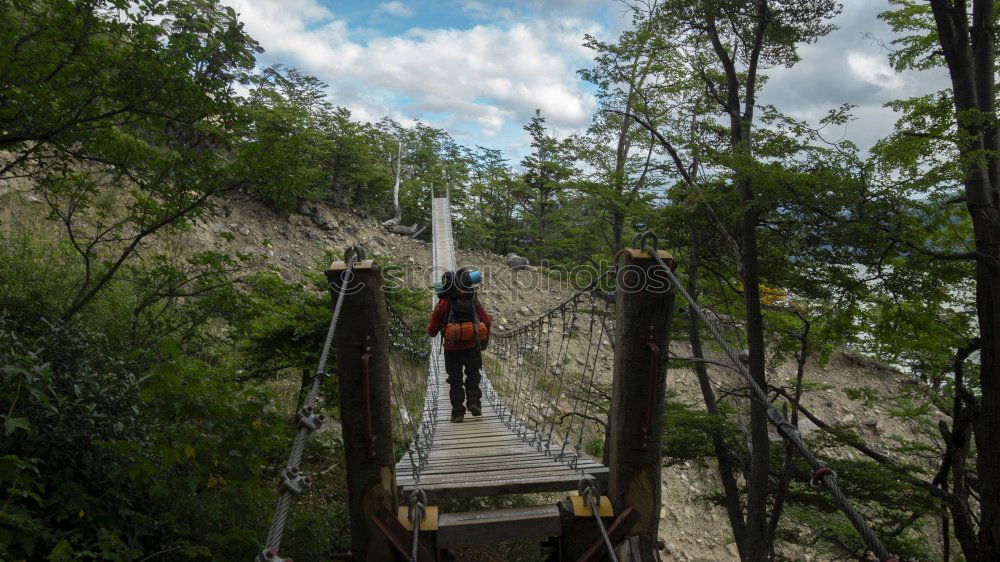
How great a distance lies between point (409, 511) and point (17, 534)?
1144 millimetres

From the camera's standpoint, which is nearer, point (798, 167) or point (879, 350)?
point (798, 167)

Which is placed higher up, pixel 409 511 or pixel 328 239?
pixel 328 239

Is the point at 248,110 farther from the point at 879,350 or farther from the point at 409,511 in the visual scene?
the point at 879,350

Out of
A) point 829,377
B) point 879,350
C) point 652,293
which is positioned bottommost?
point 829,377

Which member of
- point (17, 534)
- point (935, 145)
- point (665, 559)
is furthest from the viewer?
point (665, 559)

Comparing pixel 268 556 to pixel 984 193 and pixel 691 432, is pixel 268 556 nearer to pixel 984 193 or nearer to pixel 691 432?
pixel 984 193

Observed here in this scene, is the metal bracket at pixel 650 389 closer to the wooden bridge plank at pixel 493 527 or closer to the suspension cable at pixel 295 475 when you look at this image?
the wooden bridge plank at pixel 493 527

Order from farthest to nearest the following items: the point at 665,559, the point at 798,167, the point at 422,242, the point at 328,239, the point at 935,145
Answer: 1. the point at 422,242
2. the point at 328,239
3. the point at 665,559
4. the point at 798,167
5. the point at 935,145

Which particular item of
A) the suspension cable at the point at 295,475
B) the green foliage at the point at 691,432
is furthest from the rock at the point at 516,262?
the suspension cable at the point at 295,475

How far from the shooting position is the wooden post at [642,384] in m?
1.81

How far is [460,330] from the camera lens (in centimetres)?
370

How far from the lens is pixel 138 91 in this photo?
9.62ft

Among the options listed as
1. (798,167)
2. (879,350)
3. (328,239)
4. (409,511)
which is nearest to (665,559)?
(879,350)

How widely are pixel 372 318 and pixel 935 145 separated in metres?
4.00
